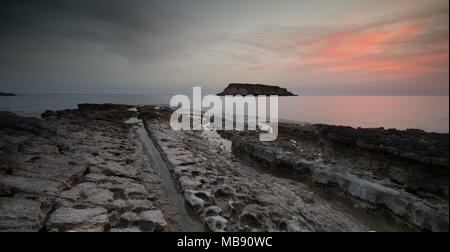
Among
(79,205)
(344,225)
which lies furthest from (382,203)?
(79,205)

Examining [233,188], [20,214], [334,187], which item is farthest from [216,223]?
[20,214]

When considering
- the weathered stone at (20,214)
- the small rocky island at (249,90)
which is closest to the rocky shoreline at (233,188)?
the weathered stone at (20,214)

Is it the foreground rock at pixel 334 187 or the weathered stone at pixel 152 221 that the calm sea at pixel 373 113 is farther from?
the weathered stone at pixel 152 221

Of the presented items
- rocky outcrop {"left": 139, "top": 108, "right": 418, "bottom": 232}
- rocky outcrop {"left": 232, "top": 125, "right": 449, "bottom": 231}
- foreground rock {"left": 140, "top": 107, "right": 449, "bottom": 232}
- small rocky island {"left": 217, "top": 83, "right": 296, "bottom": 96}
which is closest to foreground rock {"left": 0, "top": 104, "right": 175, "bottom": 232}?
rocky outcrop {"left": 139, "top": 108, "right": 418, "bottom": 232}

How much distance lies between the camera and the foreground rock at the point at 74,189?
4016 millimetres

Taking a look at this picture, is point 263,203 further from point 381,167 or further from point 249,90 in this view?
point 249,90

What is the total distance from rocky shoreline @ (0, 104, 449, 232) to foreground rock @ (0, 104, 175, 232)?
0.08ft

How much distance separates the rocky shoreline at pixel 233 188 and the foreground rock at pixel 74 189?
0.02 m

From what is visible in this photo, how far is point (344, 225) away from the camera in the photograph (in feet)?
15.1
